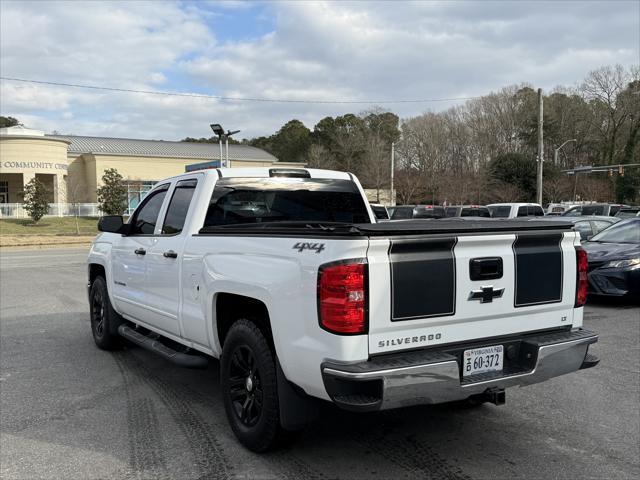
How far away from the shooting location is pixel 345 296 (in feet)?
10.3

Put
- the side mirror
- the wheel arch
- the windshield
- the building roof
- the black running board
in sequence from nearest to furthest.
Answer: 1. the wheel arch
2. the black running board
3. the side mirror
4. the windshield
5. the building roof

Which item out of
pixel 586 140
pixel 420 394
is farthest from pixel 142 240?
pixel 586 140

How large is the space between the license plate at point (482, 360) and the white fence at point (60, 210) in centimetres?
4615

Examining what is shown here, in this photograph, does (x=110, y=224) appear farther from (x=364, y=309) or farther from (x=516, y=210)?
(x=516, y=210)

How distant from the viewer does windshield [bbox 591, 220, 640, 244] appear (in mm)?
10336

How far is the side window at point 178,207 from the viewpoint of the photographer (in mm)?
5121

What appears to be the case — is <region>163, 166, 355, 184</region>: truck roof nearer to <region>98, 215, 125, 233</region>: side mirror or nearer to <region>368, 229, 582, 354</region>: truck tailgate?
<region>98, 215, 125, 233</region>: side mirror

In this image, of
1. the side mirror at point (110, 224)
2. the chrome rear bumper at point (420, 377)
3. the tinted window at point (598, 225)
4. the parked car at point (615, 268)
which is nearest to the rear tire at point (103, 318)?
the side mirror at point (110, 224)

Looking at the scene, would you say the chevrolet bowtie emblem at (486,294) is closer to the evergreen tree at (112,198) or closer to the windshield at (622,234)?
the windshield at (622,234)

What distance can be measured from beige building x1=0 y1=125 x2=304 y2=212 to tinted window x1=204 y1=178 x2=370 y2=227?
144 feet

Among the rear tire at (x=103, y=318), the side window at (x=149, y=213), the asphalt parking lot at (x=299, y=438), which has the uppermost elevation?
the side window at (x=149, y=213)

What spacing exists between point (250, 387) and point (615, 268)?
25.0 feet

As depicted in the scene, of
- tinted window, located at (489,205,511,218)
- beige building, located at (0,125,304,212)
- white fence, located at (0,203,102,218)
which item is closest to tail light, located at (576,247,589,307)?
tinted window, located at (489,205,511,218)

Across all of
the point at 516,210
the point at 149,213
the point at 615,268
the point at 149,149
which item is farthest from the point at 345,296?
the point at 149,149
